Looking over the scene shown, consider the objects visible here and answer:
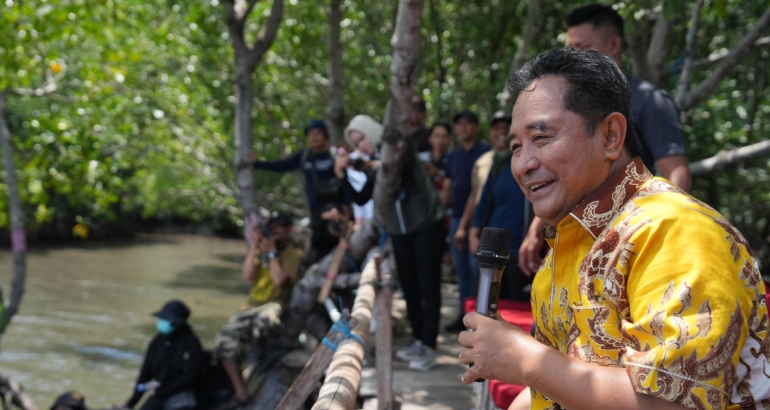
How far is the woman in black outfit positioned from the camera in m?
4.80

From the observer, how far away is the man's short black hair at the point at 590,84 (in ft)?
4.31

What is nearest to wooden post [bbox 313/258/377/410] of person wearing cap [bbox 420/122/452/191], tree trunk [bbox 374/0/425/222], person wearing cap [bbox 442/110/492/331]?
tree trunk [bbox 374/0/425/222]

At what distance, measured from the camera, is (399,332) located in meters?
6.34

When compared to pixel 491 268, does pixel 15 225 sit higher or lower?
lower

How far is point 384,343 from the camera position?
3.74 meters

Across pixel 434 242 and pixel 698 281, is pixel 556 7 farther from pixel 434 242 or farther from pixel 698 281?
pixel 698 281

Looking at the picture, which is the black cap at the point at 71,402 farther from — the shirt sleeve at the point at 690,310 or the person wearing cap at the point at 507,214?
the shirt sleeve at the point at 690,310

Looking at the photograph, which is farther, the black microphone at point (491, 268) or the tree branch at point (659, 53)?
the tree branch at point (659, 53)

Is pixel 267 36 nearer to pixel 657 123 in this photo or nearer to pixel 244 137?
pixel 244 137

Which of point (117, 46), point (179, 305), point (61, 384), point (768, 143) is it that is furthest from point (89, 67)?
point (768, 143)

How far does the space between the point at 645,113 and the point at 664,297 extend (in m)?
1.96

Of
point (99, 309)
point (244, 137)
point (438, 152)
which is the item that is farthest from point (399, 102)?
point (99, 309)

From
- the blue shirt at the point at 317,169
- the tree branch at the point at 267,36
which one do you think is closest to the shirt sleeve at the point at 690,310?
the blue shirt at the point at 317,169

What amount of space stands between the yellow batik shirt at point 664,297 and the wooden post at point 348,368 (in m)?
0.87
